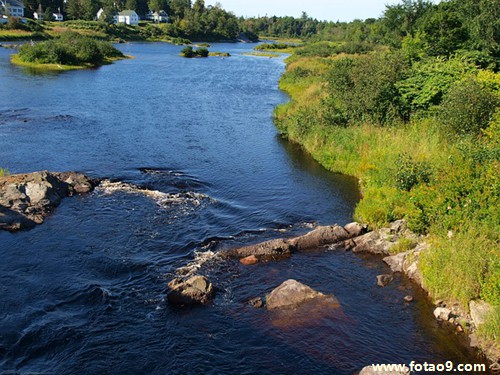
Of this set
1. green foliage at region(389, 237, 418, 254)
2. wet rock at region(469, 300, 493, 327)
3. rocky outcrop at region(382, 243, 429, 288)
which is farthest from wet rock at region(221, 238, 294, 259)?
wet rock at region(469, 300, 493, 327)

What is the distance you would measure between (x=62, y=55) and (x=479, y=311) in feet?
278

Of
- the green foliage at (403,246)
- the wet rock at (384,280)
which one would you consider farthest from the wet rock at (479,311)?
the green foliage at (403,246)

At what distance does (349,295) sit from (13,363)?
505 inches

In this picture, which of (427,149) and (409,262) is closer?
(409,262)

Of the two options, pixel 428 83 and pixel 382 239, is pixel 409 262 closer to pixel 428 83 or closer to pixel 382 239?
pixel 382 239

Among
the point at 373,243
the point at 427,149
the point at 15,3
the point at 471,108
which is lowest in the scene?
the point at 373,243

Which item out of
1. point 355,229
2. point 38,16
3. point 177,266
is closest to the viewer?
point 177,266

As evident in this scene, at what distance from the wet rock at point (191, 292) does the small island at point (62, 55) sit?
73806mm

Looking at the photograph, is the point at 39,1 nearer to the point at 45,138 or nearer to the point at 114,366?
the point at 45,138

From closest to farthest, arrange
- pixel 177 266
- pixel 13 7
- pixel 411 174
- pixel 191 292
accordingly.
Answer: pixel 191 292 < pixel 177 266 < pixel 411 174 < pixel 13 7

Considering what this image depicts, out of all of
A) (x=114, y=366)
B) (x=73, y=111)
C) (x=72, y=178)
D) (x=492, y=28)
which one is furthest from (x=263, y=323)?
(x=73, y=111)

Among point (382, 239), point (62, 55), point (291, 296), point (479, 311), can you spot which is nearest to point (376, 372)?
point (291, 296)

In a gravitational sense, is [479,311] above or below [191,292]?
above

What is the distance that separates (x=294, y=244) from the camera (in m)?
24.0
